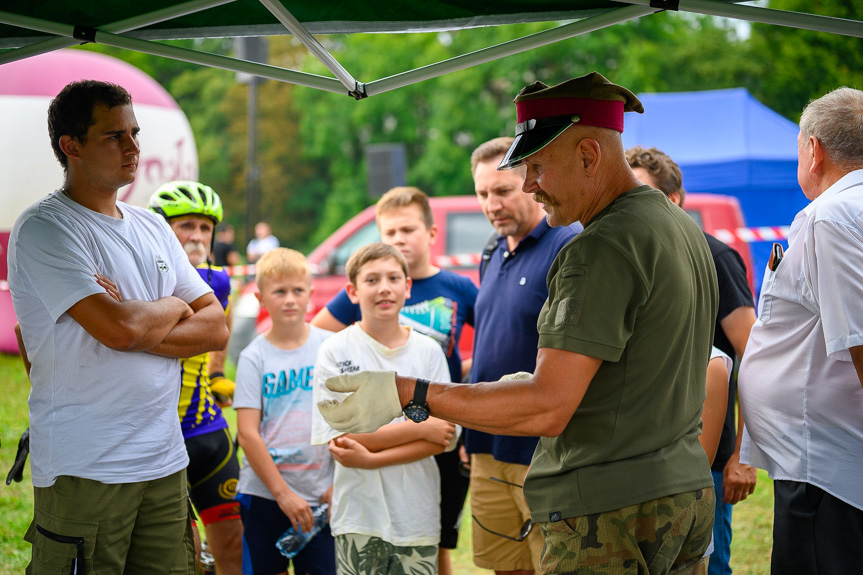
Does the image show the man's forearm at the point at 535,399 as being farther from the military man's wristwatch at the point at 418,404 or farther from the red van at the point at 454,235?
the red van at the point at 454,235

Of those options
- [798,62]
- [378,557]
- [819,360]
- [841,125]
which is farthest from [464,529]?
[798,62]

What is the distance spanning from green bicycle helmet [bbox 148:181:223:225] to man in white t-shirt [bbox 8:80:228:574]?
1092 millimetres

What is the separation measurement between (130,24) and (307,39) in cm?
77

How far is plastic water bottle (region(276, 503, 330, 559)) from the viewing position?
371 centimetres

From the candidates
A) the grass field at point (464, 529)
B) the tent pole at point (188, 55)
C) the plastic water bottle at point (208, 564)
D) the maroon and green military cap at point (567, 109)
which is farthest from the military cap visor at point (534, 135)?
the grass field at point (464, 529)

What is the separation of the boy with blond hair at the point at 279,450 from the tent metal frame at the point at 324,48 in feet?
3.91

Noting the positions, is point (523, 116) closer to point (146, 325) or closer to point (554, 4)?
point (554, 4)

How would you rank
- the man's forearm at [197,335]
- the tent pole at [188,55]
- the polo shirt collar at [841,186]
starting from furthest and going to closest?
1. the tent pole at [188,55]
2. the man's forearm at [197,335]
3. the polo shirt collar at [841,186]

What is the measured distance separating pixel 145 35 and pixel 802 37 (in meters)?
27.9

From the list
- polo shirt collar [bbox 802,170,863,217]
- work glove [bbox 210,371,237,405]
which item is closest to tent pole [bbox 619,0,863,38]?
polo shirt collar [bbox 802,170,863,217]

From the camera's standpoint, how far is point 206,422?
12.8 ft

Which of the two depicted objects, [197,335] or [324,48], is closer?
[197,335]

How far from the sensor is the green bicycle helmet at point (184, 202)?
414cm

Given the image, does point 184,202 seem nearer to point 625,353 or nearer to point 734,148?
point 625,353
